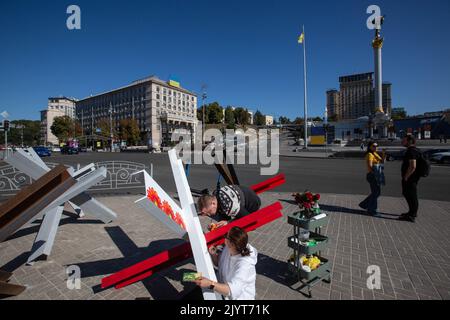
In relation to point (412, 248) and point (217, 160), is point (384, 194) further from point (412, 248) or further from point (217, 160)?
point (217, 160)

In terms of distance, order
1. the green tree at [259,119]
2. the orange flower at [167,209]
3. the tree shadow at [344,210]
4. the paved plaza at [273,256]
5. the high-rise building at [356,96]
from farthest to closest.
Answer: the green tree at [259,119] → the high-rise building at [356,96] → the tree shadow at [344,210] → the paved plaza at [273,256] → the orange flower at [167,209]

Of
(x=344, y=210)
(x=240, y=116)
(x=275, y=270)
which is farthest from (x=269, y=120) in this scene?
(x=275, y=270)

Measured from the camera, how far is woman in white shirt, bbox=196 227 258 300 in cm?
218

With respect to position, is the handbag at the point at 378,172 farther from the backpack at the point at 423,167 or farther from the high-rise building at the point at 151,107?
the high-rise building at the point at 151,107

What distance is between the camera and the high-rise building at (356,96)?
372 feet

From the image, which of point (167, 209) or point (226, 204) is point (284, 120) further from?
point (167, 209)

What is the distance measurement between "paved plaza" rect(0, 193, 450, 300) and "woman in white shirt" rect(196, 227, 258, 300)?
0.98 meters

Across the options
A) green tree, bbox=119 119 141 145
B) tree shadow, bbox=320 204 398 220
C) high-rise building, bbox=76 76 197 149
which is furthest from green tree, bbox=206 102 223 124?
tree shadow, bbox=320 204 398 220

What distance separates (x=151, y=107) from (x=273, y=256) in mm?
86910

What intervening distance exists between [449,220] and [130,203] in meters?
9.10

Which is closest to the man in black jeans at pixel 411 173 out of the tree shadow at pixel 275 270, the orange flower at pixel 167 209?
the tree shadow at pixel 275 270

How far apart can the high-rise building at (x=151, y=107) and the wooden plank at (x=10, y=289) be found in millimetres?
74937
